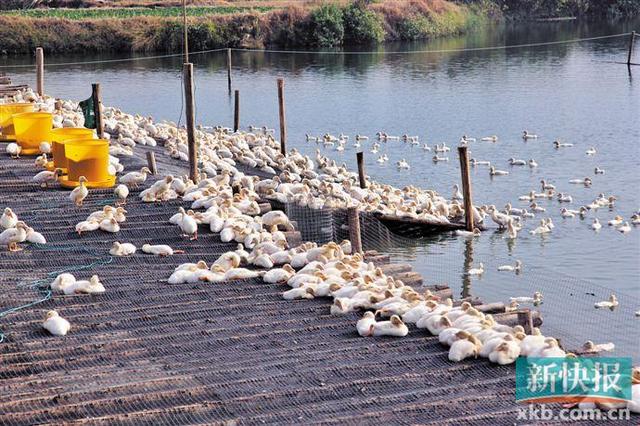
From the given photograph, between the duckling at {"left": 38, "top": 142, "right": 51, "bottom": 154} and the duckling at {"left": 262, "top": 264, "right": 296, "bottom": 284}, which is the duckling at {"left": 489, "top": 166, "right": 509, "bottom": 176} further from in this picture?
the duckling at {"left": 262, "top": 264, "right": 296, "bottom": 284}

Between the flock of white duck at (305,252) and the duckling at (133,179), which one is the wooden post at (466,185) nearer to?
the flock of white duck at (305,252)

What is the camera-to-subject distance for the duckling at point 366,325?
10047 mm

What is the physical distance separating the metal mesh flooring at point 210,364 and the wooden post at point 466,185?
882 centimetres

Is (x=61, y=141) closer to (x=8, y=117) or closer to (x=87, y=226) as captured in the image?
(x=87, y=226)

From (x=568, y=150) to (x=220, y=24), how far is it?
33.1 m

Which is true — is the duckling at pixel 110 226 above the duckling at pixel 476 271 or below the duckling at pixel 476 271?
above

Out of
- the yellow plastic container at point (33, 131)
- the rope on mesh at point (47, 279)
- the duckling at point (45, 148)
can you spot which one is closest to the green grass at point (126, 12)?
the yellow plastic container at point (33, 131)

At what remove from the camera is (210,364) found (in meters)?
9.38

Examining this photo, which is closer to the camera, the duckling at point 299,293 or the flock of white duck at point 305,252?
the flock of white duck at point 305,252

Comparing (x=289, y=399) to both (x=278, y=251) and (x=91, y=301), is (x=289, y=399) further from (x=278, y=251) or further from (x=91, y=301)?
(x=278, y=251)

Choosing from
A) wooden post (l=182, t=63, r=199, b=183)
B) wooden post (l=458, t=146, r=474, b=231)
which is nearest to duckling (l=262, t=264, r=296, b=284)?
wooden post (l=182, t=63, r=199, b=183)

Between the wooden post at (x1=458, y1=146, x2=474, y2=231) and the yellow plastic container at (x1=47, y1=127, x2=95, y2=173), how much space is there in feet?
21.9

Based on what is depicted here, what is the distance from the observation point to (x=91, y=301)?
1105 cm

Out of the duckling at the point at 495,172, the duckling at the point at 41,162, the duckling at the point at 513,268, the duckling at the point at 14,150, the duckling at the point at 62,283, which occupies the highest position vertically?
the duckling at the point at 14,150
